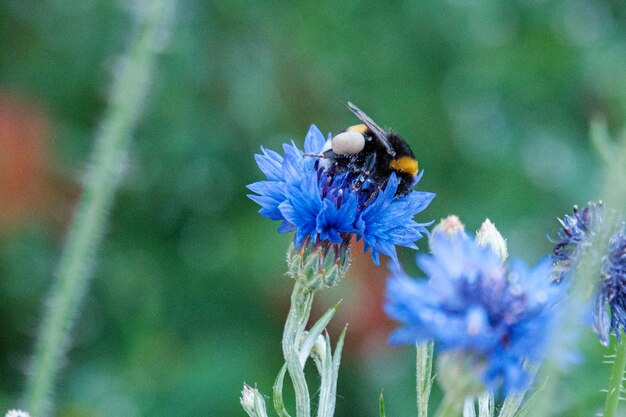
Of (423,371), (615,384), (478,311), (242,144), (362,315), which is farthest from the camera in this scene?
(242,144)

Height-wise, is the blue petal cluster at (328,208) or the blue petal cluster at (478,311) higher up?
the blue petal cluster at (328,208)

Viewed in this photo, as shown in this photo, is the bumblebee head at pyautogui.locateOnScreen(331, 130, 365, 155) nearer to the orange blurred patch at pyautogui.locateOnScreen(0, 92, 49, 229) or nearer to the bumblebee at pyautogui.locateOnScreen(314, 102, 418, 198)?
the bumblebee at pyautogui.locateOnScreen(314, 102, 418, 198)

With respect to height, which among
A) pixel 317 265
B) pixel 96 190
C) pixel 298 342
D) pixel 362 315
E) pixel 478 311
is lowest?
pixel 478 311

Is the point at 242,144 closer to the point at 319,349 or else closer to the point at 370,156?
the point at 370,156

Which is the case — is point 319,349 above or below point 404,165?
below

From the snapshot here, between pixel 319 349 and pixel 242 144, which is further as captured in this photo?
pixel 242 144

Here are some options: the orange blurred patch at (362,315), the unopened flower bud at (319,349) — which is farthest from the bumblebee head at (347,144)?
the orange blurred patch at (362,315)

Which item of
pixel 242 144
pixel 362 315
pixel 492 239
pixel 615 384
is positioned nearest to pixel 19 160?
pixel 242 144

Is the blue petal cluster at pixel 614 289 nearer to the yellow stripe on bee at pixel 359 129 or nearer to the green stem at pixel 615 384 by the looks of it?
the green stem at pixel 615 384
